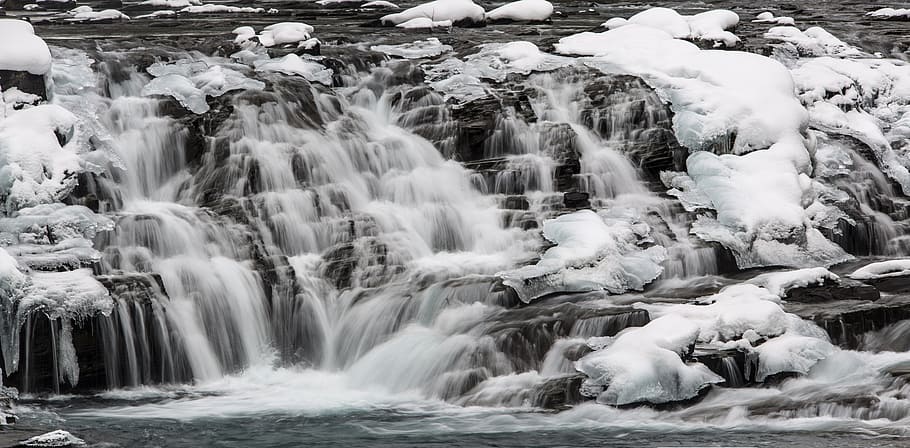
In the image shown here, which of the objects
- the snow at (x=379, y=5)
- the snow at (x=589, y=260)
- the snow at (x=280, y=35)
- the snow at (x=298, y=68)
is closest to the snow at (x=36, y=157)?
the snow at (x=298, y=68)

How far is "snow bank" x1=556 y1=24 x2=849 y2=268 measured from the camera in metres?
11.0

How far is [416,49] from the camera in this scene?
587 inches

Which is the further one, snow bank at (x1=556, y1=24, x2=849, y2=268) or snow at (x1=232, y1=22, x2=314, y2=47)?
snow at (x1=232, y1=22, x2=314, y2=47)

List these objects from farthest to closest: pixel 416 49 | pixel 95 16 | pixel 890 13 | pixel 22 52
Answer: pixel 890 13
pixel 95 16
pixel 416 49
pixel 22 52

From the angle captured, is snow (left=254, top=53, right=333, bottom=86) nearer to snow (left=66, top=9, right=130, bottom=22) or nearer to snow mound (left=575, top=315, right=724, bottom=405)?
snow mound (left=575, top=315, right=724, bottom=405)

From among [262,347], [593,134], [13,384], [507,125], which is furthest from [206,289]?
[593,134]

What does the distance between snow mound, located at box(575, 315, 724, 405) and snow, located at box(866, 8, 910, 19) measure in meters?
13.7

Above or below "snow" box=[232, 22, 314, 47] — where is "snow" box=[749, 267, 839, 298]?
below

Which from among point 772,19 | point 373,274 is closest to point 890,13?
point 772,19

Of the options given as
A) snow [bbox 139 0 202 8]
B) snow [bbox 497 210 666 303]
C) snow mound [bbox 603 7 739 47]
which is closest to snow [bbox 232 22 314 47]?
snow mound [bbox 603 7 739 47]

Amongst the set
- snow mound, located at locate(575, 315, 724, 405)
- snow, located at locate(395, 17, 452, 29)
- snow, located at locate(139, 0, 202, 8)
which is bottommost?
snow mound, located at locate(575, 315, 724, 405)

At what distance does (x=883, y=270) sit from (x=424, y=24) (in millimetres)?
9069

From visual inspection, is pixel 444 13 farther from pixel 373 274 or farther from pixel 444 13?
pixel 373 274

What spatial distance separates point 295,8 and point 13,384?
48.8ft
